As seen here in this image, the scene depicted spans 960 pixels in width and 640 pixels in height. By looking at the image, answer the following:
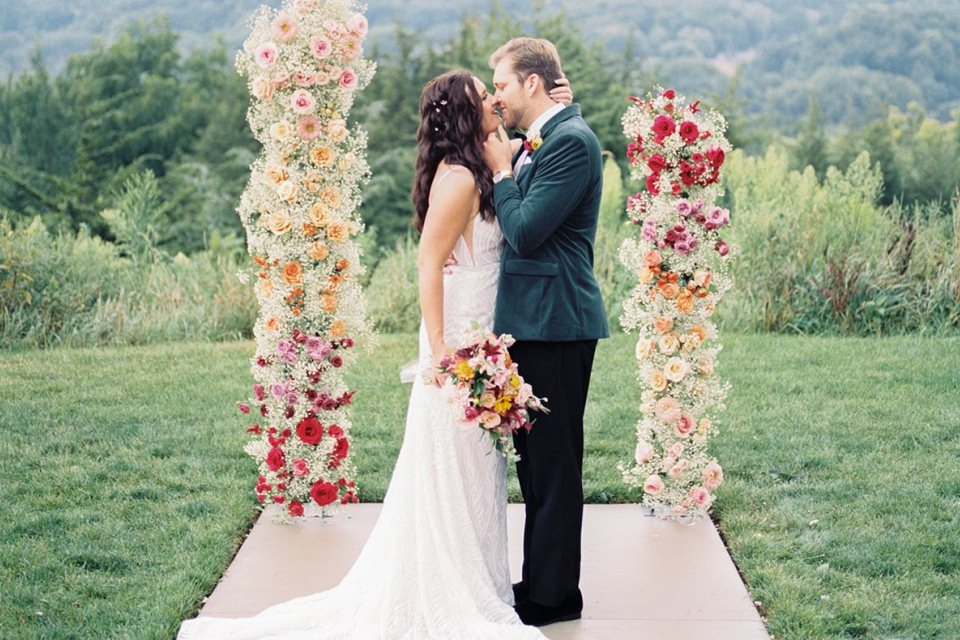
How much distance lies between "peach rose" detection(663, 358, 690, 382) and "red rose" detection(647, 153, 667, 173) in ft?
2.79

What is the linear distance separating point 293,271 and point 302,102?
729 millimetres

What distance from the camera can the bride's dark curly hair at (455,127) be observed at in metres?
3.90

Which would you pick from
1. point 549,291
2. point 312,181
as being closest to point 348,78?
point 312,181

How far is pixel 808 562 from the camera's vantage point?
4.82 meters

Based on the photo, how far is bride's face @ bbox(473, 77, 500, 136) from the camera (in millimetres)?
3947

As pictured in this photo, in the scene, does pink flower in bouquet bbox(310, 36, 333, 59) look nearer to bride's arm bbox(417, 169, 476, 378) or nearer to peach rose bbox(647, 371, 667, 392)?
bride's arm bbox(417, 169, 476, 378)

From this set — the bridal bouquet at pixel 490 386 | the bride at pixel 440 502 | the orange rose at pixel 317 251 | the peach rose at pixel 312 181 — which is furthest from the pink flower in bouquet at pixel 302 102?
the bridal bouquet at pixel 490 386

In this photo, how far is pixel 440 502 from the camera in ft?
13.5

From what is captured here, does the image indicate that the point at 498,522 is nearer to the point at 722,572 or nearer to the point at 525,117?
the point at 722,572

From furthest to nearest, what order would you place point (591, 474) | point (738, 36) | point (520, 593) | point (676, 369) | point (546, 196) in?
point (738, 36) → point (591, 474) → point (676, 369) → point (520, 593) → point (546, 196)

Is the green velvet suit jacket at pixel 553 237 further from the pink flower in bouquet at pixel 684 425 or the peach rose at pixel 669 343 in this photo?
the pink flower in bouquet at pixel 684 425

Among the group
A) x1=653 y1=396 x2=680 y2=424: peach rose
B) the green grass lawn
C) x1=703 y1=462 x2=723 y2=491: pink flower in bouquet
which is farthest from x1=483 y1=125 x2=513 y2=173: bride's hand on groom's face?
x1=703 y1=462 x2=723 y2=491: pink flower in bouquet

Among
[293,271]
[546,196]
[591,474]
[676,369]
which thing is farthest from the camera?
[591,474]

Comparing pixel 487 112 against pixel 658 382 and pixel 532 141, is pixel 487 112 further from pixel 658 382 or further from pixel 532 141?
pixel 658 382
